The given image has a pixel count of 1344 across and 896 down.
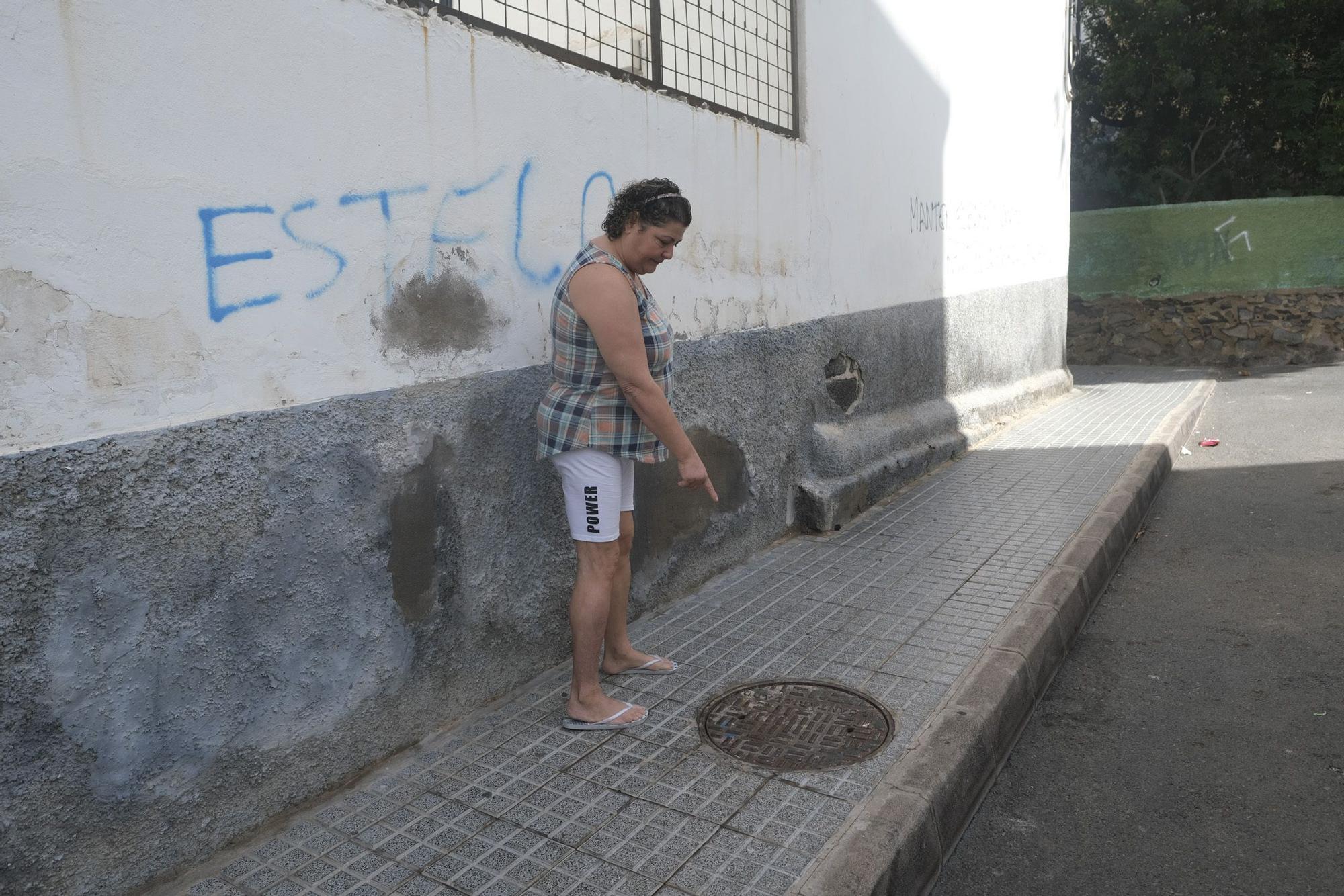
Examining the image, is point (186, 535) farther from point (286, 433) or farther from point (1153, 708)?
point (1153, 708)

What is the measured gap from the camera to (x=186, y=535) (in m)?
2.43

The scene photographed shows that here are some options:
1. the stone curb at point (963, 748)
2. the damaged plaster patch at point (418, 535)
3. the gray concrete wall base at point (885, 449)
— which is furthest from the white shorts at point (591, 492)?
the gray concrete wall base at point (885, 449)

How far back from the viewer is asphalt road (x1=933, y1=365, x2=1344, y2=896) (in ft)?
8.71

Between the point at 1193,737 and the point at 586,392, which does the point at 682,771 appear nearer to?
the point at 586,392

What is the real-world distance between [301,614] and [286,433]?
0.52m

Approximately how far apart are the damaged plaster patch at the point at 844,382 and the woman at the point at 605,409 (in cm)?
276

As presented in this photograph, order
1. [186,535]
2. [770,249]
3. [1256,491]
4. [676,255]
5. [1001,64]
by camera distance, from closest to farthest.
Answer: [186,535] < [676,255] < [770,249] < [1256,491] < [1001,64]

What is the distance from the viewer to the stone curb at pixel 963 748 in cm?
245

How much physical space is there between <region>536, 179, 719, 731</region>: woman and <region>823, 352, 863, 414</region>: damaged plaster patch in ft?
9.04

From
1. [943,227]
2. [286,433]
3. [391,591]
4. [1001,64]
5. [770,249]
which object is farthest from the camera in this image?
[1001,64]

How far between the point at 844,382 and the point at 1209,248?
Result: 10384mm

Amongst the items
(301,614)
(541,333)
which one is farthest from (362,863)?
(541,333)

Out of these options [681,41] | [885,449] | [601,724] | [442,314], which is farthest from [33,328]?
[885,449]

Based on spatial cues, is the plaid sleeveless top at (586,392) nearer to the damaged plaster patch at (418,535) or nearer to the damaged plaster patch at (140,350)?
the damaged plaster patch at (418,535)
